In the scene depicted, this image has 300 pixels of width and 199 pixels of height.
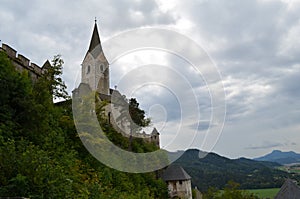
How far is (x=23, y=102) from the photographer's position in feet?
53.1

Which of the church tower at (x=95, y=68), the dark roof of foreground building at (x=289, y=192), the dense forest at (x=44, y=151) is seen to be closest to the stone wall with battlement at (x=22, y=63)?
the dense forest at (x=44, y=151)

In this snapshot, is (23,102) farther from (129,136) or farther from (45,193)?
(129,136)

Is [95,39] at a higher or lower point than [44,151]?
higher

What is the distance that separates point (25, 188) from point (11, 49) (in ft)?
51.6

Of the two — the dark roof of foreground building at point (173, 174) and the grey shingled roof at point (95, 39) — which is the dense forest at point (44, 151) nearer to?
the dark roof of foreground building at point (173, 174)

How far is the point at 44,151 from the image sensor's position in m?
14.0

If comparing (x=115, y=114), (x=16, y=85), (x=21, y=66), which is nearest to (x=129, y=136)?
(x=115, y=114)

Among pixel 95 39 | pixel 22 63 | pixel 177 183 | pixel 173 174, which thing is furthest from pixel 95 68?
pixel 22 63

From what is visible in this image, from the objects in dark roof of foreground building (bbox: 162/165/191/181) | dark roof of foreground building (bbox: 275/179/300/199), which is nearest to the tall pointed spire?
dark roof of foreground building (bbox: 162/165/191/181)

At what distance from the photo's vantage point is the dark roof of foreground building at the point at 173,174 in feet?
141

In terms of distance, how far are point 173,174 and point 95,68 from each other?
104ft

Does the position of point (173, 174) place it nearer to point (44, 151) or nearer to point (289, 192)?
→ point (289, 192)

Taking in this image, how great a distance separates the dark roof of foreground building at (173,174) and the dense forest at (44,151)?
6660 mm

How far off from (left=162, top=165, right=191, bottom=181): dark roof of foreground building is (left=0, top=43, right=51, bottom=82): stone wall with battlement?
2291 cm
